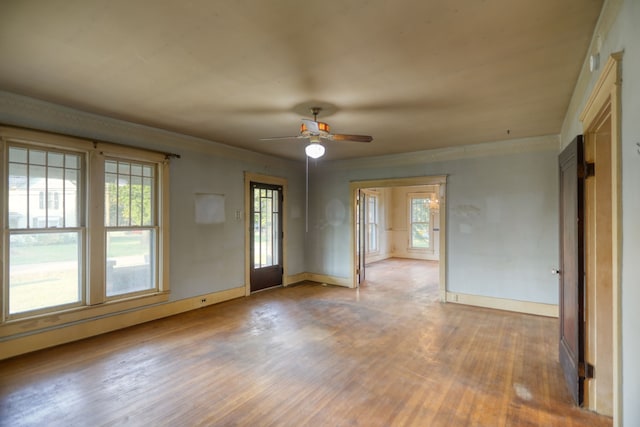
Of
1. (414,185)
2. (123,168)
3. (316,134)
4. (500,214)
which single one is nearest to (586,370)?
(500,214)

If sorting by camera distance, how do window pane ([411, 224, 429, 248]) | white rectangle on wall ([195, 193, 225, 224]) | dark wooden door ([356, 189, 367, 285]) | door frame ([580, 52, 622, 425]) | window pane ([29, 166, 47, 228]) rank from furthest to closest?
window pane ([411, 224, 429, 248])
dark wooden door ([356, 189, 367, 285])
white rectangle on wall ([195, 193, 225, 224])
window pane ([29, 166, 47, 228])
door frame ([580, 52, 622, 425])

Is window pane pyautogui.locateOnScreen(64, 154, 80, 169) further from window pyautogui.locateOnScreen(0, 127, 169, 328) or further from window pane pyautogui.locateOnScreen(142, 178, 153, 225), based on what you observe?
window pane pyautogui.locateOnScreen(142, 178, 153, 225)

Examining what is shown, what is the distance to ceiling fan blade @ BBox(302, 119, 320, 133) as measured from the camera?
10.8 ft

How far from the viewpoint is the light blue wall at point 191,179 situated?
11.8ft

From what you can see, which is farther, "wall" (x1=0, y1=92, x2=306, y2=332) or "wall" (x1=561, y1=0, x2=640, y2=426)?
"wall" (x1=0, y1=92, x2=306, y2=332)

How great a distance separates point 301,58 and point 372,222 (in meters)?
8.68

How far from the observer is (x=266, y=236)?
6.46m

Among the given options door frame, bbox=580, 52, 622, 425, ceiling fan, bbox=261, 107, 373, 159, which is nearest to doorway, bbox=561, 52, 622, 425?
door frame, bbox=580, 52, 622, 425

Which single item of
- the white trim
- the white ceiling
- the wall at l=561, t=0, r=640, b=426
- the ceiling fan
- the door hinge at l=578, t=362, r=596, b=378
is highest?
the white ceiling

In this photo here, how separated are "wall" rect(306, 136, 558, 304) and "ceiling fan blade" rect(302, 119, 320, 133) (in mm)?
3108

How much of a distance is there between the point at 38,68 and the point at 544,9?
371 centimetres

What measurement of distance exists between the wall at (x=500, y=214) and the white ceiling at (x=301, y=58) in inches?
40.2

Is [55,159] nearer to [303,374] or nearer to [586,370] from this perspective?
[303,374]

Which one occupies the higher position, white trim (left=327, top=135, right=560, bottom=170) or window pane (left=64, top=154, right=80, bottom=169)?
white trim (left=327, top=135, right=560, bottom=170)
